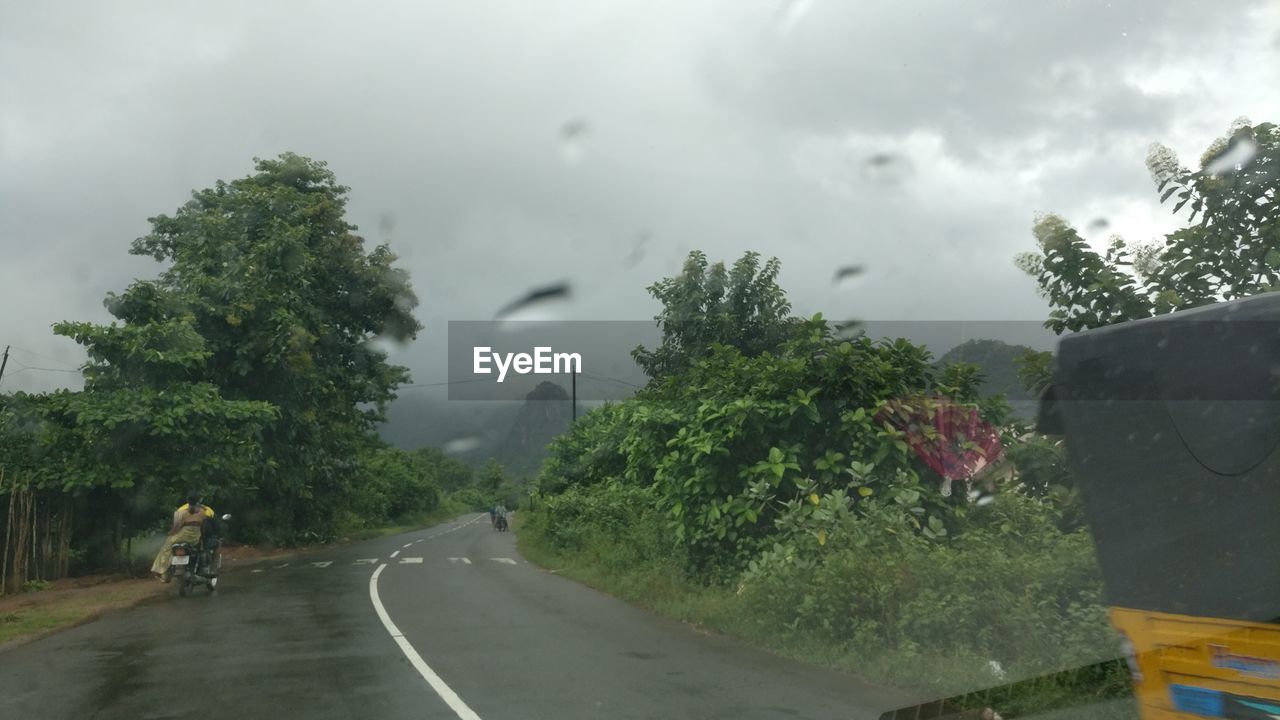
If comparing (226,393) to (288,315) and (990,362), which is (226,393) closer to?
(288,315)

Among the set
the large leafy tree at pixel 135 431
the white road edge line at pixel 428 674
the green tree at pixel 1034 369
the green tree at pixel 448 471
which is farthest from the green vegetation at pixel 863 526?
the green tree at pixel 448 471

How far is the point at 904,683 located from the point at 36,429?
56.5ft

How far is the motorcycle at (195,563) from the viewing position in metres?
16.5

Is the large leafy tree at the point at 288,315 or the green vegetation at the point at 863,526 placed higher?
the large leafy tree at the point at 288,315

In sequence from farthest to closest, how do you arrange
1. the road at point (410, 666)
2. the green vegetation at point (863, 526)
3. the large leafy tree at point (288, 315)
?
the large leafy tree at point (288, 315) < the green vegetation at point (863, 526) < the road at point (410, 666)

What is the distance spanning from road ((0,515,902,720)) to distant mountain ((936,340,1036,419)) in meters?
Result: 4.44

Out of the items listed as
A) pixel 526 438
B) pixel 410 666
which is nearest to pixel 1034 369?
pixel 410 666

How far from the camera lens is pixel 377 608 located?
14344mm

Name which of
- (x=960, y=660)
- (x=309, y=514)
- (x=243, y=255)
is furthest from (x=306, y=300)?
(x=960, y=660)

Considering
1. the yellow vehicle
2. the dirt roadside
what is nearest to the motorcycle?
the dirt roadside

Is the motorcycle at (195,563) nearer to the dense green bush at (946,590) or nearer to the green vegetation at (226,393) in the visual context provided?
the green vegetation at (226,393)

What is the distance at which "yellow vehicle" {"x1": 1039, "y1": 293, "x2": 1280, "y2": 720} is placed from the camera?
4246 millimetres

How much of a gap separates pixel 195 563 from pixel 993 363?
13083 millimetres

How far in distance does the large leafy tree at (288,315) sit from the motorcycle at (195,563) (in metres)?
5.27
